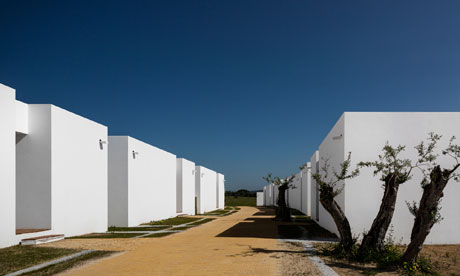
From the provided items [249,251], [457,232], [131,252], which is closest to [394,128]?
[457,232]

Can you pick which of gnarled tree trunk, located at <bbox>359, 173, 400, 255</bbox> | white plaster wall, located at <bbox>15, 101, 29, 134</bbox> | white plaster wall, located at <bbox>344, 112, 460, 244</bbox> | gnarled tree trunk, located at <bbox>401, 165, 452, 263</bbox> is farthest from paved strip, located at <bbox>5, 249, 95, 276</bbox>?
white plaster wall, located at <bbox>344, 112, 460, 244</bbox>

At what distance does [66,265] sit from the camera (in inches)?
314

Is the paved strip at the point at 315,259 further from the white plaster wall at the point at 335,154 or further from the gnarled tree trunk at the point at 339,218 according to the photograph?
the white plaster wall at the point at 335,154

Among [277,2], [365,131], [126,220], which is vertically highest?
[277,2]

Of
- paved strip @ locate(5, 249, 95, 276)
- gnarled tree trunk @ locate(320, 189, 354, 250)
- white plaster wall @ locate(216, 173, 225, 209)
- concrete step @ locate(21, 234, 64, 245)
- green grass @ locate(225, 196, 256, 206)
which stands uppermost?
gnarled tree trunk @ locate(320, 189, 354, 250)

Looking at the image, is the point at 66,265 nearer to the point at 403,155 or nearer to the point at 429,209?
the point at 429,209

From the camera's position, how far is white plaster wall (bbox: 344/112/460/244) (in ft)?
37.6

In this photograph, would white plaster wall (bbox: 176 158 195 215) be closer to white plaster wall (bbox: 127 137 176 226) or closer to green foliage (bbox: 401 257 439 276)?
white plaster wall (bbox: 127 137 176 226)

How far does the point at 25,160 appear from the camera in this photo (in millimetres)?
12109

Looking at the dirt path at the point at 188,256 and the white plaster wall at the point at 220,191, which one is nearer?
the dirt path at the point at 188,256

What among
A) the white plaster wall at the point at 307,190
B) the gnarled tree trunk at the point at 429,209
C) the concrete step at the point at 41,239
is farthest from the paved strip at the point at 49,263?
the white plaster wall at the point at 307,190

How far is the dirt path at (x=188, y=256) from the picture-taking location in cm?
752

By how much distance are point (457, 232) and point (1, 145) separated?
1423 cm

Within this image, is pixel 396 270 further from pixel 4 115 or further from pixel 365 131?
pixel 4 115
